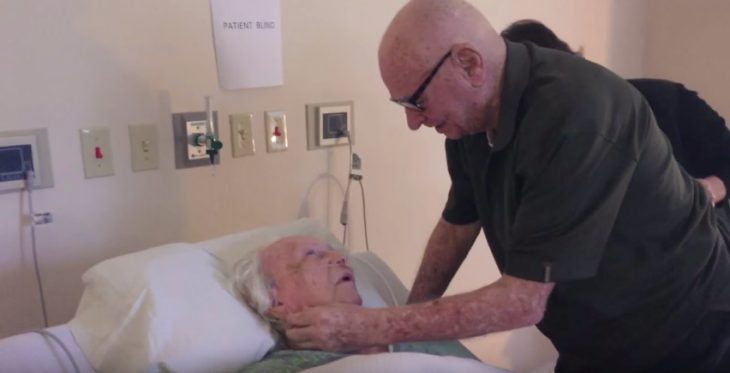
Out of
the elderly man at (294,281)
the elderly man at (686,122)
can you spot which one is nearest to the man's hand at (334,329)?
the elderly man at (294,281)

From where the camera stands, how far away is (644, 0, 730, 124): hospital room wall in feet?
7.91

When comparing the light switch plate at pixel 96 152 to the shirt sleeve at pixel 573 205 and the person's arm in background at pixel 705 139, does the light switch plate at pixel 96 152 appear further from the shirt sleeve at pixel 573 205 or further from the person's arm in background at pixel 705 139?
the person's arm in background at pixel 705 139

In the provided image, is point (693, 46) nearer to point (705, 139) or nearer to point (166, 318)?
point (705, 139)

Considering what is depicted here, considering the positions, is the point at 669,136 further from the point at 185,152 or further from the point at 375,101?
the point at 185,152

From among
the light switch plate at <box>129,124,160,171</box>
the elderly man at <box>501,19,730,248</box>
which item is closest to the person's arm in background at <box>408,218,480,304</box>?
the elderly man at <box>501,19,730,248</box>

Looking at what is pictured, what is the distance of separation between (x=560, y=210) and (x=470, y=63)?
296mm

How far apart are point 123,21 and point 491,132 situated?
0.91 m

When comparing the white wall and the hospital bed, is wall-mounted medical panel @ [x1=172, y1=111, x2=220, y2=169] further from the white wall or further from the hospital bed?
the hospital bed

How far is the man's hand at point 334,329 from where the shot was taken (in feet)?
3.78

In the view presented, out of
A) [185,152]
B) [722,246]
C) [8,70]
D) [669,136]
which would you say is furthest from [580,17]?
[8,70]

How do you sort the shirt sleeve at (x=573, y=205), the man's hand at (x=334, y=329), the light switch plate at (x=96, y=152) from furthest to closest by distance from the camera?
the light switch plate at (x=96, y=152), the man's hand at (x=334, y=329), the shirt sleeve at (x=573, y=205)

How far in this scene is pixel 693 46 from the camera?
98.4 inches

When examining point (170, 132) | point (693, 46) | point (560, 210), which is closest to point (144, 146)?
point (170, 132)

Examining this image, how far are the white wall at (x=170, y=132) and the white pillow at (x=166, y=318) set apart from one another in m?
0.24
